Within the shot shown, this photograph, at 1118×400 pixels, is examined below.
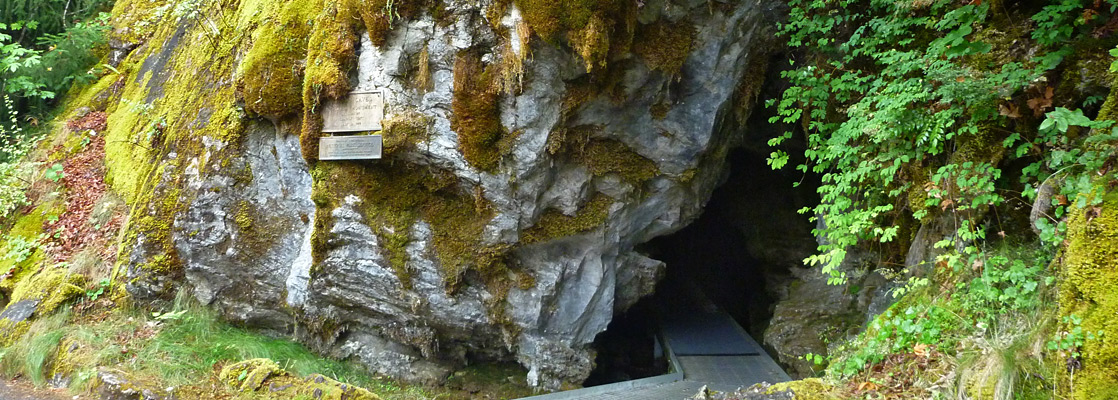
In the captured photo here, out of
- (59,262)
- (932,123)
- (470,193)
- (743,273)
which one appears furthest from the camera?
(743,273)

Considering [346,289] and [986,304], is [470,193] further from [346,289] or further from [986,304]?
[986,304]

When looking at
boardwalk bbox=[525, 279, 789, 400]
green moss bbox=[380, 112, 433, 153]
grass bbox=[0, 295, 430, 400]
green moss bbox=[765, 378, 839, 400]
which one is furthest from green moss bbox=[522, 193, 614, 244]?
green moss bbox=[765, 378, 839, 400]

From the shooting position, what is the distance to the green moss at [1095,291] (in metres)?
2.47

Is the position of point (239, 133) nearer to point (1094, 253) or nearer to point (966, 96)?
point (966, 96)

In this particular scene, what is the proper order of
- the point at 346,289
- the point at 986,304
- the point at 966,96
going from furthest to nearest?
the point at 346,289 → the point at 966,96 → the point at 986,304

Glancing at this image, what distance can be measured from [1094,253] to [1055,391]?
2.10 ft

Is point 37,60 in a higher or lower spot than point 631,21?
higher

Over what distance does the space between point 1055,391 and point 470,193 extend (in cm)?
445

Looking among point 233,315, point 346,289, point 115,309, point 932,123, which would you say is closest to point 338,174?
point 346,289

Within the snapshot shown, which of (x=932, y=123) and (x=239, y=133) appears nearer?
(x=932, y=123)

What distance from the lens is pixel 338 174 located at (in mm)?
5855

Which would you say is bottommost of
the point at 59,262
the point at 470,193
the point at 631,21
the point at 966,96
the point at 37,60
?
the point at 59,262

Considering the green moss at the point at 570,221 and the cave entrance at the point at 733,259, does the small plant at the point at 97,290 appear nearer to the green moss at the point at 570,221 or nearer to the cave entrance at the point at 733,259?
the green moss at the point at 570,221

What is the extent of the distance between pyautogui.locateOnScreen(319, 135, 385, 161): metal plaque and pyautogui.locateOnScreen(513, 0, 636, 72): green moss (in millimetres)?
1816
